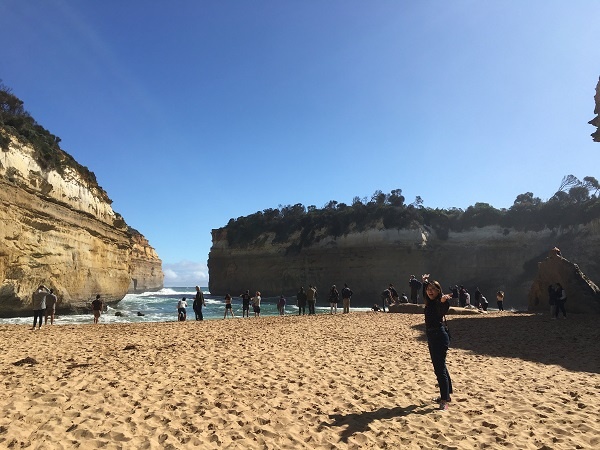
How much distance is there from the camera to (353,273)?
5744 cm

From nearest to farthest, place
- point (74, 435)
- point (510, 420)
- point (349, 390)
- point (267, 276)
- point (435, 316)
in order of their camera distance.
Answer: point (74, 435) < point (510, 420) < point (435, 316) < point (349, 390) < point (267, 276)

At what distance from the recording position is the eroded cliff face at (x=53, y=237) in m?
21.4

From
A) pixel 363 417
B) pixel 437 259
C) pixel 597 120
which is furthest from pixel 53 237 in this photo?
pixel 437 259

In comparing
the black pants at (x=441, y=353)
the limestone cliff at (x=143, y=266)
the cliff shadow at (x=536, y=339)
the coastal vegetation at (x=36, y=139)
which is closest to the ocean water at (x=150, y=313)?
the coastal vegetation at (x=36, y=139)

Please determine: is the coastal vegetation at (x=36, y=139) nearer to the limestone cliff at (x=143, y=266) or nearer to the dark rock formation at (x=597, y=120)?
the dark rock formation at (x=597, y=120)

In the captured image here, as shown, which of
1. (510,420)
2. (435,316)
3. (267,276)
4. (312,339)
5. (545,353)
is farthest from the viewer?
Result: (267,276)

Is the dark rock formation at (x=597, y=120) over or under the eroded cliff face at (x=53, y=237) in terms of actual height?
over

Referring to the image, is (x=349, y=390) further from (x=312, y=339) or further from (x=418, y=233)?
(x=418, y=233)

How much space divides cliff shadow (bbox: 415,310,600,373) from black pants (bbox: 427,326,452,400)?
4.58 meters

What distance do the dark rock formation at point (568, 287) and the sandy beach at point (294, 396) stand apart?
9.03 metres

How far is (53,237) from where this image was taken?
25016 millimetres

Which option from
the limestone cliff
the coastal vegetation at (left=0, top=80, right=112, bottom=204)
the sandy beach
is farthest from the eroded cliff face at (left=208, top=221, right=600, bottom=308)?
the limestone cliff

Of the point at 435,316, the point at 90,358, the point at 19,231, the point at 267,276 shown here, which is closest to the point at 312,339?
the point at 90,358

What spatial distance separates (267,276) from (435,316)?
6281 cm
